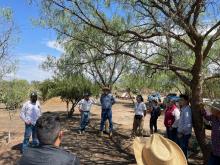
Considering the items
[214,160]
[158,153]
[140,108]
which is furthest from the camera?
[140,108]

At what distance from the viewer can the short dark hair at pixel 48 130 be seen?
3733mm

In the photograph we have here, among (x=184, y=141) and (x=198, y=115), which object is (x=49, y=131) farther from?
(x=198, y=115)

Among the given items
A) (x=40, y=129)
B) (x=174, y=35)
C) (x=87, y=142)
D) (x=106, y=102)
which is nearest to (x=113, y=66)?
(x=106, y=102)

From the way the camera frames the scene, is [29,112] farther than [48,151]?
Yes

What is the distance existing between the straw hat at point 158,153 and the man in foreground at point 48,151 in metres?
1.62

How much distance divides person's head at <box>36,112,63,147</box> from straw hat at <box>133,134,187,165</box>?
1701 mm

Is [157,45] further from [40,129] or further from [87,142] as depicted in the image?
[40,129]

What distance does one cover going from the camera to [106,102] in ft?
52.4

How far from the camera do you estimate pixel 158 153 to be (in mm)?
5160

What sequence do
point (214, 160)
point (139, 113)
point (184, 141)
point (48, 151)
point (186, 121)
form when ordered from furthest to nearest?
point (139, 113) < point (184, 141) < point (186, 121) < point (214, 160) < point (48, 151)

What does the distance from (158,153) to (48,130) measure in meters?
1.81

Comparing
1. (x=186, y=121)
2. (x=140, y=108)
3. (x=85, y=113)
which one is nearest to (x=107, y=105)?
(x=85, y=113)

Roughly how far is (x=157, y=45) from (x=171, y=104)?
1.94 metres

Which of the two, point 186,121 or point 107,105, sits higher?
point 107,105
